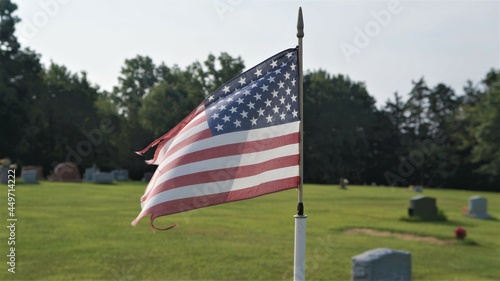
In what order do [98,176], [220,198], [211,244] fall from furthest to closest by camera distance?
[98,176], [211,244], [220,198]

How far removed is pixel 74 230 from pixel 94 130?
48.1 m

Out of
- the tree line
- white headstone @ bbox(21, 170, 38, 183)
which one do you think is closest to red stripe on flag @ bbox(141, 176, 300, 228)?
white headstone @ bbox(21, 170, 38, 183)

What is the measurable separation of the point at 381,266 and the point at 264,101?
5.23m

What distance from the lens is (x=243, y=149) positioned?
17.9 ft

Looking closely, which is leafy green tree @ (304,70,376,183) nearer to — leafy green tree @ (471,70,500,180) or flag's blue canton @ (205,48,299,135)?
leafy green tree @ (471,70,500,180)

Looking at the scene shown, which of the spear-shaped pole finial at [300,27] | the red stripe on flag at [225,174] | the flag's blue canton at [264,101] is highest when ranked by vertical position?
the spear-shaped pole finial at [300,27]

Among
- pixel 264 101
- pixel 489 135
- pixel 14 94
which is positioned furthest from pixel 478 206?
pixel 14 94

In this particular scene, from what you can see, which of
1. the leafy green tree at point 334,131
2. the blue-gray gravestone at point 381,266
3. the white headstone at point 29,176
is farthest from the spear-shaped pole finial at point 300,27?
the leafy green tree at point 334,131

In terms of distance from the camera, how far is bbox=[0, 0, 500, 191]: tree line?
181ft

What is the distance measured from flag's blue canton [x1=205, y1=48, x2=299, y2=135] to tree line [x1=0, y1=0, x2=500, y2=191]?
50.2 meters

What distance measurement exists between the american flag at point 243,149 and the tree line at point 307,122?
5012 centimetres

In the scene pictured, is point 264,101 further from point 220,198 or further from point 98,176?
point 98,176

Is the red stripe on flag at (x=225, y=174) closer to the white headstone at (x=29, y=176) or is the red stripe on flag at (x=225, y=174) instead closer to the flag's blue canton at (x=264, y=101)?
the flag's blue canton at (x=264, y=101)

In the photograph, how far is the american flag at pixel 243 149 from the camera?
5.37 meters
